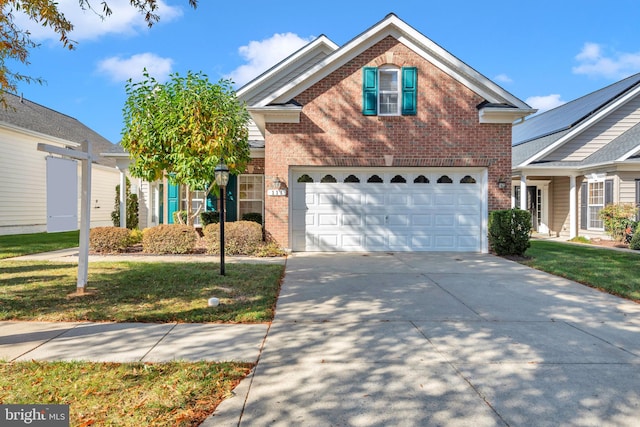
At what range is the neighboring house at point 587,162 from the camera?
1446 centimetres

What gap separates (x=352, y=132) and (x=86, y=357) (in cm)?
914

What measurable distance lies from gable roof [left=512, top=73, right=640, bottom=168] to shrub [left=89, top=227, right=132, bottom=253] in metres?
14.9

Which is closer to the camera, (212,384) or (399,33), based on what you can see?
(212,384)

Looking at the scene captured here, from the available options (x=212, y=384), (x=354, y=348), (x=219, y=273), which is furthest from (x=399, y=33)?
(x=212, y=384)

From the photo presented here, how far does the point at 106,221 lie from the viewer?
24188mm

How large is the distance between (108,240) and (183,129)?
3.87 m

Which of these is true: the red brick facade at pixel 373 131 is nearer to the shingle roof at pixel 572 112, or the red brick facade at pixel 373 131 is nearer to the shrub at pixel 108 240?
the shrub at pixel 108 240

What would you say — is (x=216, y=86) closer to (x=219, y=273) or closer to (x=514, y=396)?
(x=219, y=273)

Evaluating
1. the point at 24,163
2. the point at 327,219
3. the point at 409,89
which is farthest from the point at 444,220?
the point at 24,163

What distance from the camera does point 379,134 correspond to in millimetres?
11430

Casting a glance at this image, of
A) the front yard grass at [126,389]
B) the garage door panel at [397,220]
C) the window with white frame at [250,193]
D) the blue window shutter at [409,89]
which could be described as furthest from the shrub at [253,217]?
the front yard grass at [126,389]

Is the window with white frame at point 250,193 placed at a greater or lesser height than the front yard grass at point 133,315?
greater

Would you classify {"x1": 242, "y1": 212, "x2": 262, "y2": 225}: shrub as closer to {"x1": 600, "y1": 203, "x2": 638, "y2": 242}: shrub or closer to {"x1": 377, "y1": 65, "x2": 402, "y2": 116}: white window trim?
{"x1": 377, "y1": 65, "x2": 402, "y2": 116}: white window trim

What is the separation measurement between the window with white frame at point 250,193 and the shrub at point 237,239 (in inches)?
148
